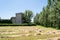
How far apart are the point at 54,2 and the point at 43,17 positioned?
20.8 metres

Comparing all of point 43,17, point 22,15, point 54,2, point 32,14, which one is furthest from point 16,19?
point 54,2

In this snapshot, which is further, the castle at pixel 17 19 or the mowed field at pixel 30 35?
the castle at pixel 17 19

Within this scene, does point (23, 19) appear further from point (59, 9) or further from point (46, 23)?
point (59, 9)

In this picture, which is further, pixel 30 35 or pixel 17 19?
pixel 17 19

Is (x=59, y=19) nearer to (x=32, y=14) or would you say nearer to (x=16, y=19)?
(x=16, y=19)

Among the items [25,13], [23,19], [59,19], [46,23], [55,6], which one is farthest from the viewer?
[25,13]

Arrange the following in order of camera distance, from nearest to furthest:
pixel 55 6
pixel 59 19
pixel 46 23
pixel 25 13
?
1. pixel 59 19
2. pixel 55 6
3. pixel 46 23
4. pixel 25 13

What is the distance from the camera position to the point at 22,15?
10850cm

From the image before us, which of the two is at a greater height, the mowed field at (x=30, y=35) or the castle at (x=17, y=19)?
the mowed field at (x=30, y=35)

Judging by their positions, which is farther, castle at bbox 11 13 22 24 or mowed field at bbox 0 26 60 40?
castle at bbox 11 13 22 24

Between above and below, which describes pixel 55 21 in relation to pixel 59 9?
below

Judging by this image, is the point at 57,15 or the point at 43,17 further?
the point at 43,17

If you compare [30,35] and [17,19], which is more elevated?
[30,35]

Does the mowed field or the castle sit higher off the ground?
the mowed field
